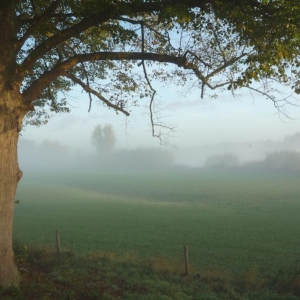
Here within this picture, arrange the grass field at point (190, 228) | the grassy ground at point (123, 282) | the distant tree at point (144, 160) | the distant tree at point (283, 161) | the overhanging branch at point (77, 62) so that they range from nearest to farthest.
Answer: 1. the grassy ground at point (123, 282)
2. the overhanging branch at point (77, 62)
3. the grass field at point (190, 228)
4. the distant tree at point (283, 161)
5. the distant tree at point (144, 160)

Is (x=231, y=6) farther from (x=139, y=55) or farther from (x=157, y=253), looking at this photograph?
(x=157, y=253)

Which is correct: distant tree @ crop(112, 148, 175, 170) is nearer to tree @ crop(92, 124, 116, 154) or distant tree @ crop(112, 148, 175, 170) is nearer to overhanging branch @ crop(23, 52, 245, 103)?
tree @ crop(92, 124, 116, 154)

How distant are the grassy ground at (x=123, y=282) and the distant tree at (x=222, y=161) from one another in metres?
92.6

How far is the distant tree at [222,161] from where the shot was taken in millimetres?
104144

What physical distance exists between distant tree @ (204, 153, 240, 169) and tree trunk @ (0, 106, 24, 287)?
97351 mm

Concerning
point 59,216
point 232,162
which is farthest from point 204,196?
point 232,162

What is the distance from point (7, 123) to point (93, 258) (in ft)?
21.9

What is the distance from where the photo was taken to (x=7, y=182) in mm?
7480

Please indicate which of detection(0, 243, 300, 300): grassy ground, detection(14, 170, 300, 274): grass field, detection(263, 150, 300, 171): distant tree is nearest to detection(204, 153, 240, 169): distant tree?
detection(263, 150, 300, 171): distant tree

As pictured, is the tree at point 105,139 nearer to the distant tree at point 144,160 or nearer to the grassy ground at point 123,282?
the distant tree at point 144,160

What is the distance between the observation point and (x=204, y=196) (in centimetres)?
5009

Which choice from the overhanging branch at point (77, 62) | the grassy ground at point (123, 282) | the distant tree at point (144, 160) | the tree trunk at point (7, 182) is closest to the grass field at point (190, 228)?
the grassy ground at point (123, 282)

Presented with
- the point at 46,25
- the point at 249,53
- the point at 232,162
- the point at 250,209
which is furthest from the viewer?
the point at 232,162

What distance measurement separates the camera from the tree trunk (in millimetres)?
7359
